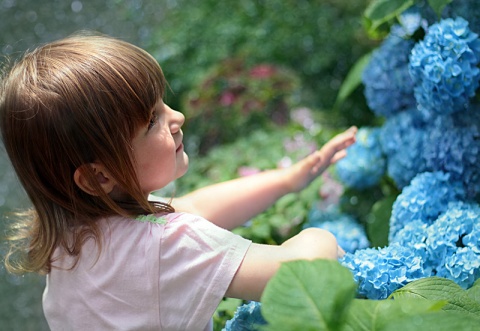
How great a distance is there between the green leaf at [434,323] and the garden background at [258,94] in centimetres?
132

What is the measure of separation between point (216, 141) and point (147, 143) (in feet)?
6.19

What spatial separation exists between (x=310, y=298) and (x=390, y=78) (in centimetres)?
114

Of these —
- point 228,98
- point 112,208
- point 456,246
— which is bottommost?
point 228,98

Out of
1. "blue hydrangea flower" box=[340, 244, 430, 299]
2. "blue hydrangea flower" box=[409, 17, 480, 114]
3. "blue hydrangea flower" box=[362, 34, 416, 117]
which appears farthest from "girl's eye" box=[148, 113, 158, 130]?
"blue hydrangea flower" box=[362, 34, 416, 117]

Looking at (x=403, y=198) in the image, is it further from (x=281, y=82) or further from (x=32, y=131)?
(x=281, y=82)

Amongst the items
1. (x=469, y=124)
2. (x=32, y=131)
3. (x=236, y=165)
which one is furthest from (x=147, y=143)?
(x=236, y=165)

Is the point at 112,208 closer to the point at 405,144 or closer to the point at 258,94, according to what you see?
the point at 405,144

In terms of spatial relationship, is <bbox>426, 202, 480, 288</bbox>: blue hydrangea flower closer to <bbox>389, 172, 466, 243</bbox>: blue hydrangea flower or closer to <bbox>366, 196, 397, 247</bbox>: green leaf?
<bbox>389, 172, 466, 243</bbox>: blue hydrangea flower

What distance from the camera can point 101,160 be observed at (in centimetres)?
127

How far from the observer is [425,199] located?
1612mm

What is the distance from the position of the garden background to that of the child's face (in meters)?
0.79

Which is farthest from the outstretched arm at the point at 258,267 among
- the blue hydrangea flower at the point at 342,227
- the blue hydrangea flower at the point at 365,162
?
the blue hydrangea flower at the point at 365,162

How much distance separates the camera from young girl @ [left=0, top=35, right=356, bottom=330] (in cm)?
122

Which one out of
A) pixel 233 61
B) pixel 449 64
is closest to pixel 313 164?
pixel 449 64
